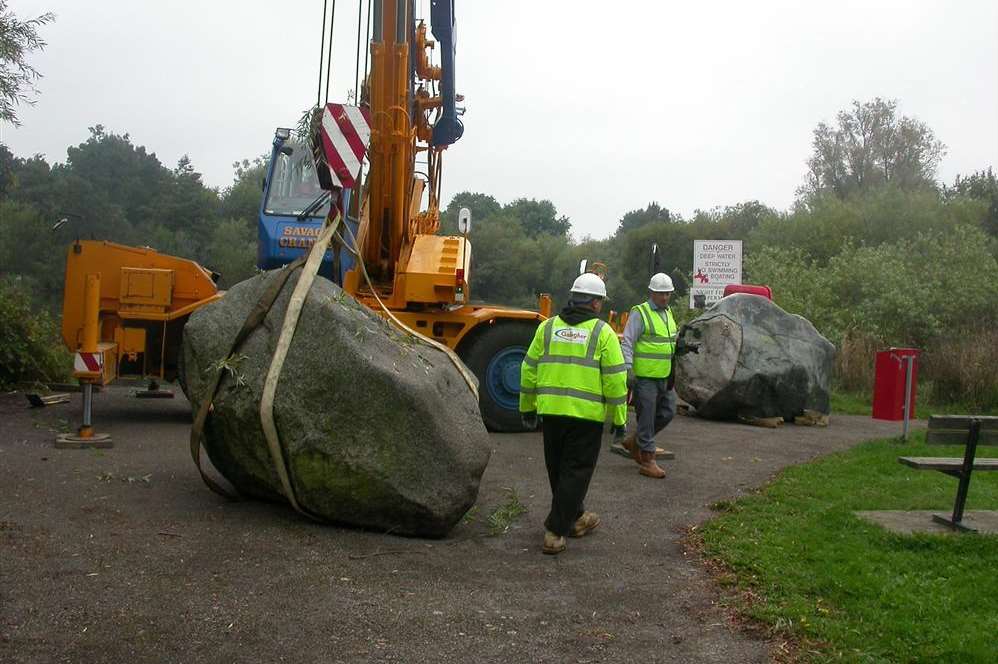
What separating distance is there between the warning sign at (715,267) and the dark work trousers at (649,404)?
35.7ft

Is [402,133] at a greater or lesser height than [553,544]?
greater

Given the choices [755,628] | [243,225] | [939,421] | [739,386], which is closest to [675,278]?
[243,225]

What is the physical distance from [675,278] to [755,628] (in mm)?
37344

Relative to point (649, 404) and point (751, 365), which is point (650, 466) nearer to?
point (649, 404)

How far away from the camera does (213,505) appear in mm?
7172

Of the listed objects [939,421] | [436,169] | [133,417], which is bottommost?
[133,417]

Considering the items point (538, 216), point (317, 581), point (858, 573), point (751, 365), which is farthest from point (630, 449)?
point (538, 216)

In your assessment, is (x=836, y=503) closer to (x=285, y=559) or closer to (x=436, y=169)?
(x=285, y=559)

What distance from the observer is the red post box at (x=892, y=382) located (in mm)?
12766

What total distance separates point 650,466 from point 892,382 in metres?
4.91

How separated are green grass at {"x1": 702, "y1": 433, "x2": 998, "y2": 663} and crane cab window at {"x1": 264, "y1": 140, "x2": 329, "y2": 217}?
22.4 ft

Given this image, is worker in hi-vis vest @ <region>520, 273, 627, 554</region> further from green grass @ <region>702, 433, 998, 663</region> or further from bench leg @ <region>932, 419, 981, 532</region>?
bench leg @ <region>932, 419, 981, 532</region>

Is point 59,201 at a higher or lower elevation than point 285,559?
higher

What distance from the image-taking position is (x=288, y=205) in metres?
12.7
